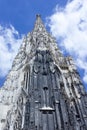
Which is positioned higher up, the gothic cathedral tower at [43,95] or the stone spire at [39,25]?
the stone spire at [39,25]

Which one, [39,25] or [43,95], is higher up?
[39,25]

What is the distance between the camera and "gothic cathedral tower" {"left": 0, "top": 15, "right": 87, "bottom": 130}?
2166cm

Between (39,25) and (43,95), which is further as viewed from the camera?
(39,25)

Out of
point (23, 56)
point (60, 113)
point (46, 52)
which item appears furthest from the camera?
point (23, 56)

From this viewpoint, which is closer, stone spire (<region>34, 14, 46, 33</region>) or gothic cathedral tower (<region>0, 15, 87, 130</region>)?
gothic cathedral tower (<region>0, 15, 87, 130</region>)

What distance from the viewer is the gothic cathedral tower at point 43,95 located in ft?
71.1

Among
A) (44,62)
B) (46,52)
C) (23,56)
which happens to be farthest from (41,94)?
(23,56)

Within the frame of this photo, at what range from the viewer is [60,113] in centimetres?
2225

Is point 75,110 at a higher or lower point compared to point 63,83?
lower

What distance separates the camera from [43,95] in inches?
943

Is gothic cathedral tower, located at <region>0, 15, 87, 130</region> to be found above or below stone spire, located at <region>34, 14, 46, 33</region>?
below

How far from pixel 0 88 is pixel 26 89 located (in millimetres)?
3488

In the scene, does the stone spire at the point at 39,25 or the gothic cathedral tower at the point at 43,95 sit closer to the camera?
the gothic cathedral tower at the point at 43,95

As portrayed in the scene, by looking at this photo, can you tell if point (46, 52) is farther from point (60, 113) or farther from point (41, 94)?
point (60, 113)
